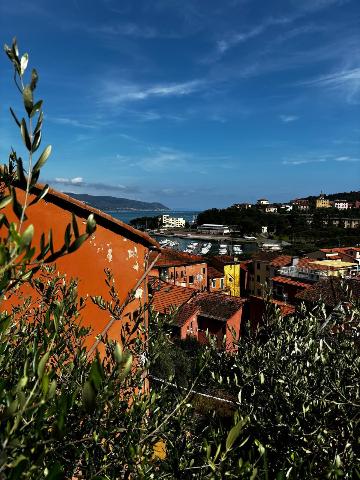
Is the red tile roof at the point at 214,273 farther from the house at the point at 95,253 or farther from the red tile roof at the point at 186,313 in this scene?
the house at the point at 95,253

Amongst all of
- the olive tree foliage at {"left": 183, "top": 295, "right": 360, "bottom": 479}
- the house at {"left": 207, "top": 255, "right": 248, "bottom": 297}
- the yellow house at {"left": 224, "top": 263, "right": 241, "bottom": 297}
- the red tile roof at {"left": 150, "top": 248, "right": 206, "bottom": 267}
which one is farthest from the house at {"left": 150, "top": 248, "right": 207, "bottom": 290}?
the olive tree foliage at {"left": 183, "top": 295, "right": 360, "bottom": 479}

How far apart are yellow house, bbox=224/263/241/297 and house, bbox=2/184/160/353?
42.0 m

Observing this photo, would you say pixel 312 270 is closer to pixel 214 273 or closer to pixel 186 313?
pixel 214 273

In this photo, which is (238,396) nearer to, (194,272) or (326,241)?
(194,272)

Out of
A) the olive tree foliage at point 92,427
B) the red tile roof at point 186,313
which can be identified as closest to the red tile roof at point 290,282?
the red tile roof at point 186,313

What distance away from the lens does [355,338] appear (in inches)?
Result: 198

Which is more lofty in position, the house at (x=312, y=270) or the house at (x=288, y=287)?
the house at (x=312, y=270)

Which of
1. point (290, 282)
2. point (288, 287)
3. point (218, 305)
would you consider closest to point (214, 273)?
point (288, 287)

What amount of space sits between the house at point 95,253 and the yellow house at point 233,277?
4200 cm

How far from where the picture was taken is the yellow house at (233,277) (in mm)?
51944

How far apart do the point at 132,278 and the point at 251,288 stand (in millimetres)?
47570

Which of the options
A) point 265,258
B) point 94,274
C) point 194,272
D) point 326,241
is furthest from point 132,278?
point 326,241

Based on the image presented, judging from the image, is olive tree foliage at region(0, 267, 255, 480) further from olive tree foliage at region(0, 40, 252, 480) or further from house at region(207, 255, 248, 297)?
house at region(207, 255, 248, 297)

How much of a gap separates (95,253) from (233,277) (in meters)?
45.8
